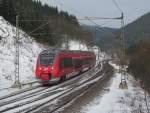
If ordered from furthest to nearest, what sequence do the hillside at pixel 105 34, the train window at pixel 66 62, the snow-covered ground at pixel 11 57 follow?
the hillside at pixel 105 34, the snow-covered ground at pixel 11 57, the train window at pixel 66 62

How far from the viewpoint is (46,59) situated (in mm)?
31953

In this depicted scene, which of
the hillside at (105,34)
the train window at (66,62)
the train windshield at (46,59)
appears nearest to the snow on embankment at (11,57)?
the train windshield at (46,59)

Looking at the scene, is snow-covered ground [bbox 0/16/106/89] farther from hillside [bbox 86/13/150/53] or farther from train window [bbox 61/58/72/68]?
hillside [bbox 86/13/150/53]

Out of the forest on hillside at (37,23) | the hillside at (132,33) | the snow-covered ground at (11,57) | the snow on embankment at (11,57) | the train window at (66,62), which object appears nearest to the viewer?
the train window at (66,62)

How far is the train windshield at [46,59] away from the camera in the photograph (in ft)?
104

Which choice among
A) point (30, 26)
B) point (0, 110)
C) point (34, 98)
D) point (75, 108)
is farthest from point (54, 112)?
point (30, 26)

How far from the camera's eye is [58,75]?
31.9m

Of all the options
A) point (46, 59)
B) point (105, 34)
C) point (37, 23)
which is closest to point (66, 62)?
point (46, 59)

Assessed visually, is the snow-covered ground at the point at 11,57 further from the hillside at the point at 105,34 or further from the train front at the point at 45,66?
the hillside at the point at 105,34

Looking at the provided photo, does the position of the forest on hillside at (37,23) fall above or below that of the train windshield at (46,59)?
above

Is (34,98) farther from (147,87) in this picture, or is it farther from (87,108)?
(147,87)

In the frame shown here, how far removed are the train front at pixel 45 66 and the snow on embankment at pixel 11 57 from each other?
109 inches

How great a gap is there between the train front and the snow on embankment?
2.76 metres

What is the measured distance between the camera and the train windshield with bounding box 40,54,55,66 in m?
31.8
